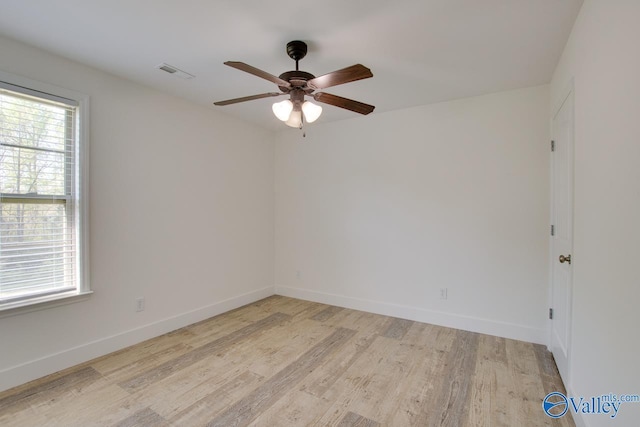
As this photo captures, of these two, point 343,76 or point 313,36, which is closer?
point 343,76

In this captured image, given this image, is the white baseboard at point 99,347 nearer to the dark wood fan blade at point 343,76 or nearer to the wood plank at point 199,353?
the wood plank at point 199,353

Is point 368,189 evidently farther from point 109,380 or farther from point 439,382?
point 109,380

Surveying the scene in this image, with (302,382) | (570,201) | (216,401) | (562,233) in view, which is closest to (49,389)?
(216,401)

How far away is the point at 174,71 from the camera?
2.61 meters

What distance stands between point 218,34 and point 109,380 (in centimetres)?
265

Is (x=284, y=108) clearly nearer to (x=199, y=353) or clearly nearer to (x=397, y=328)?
(x=199, y=353)

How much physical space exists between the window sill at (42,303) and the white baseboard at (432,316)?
2.53 meters

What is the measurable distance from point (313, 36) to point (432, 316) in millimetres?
3042

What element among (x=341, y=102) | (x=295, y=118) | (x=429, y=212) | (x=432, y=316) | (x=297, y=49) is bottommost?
(x=432, y=316)

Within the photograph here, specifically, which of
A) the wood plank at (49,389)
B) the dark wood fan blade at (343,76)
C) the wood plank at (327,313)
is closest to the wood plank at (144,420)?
the wood plank at (49,389)

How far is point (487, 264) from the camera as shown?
123 inches

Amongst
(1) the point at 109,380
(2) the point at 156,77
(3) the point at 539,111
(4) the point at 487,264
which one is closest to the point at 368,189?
(4) the point at 487,264

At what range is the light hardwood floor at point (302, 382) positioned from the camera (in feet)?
6.21

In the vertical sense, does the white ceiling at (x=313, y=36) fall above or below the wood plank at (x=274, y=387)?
above
